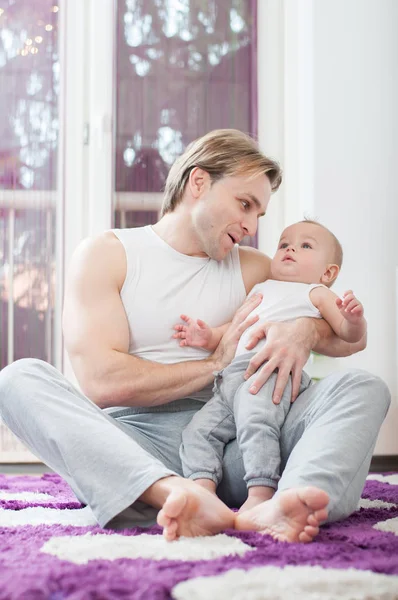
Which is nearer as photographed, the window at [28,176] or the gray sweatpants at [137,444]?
the gray sweatpants at [137,444]

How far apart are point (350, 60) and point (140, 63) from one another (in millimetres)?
837

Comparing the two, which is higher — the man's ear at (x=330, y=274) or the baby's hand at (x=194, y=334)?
the man's ear at (x=330, y=274)

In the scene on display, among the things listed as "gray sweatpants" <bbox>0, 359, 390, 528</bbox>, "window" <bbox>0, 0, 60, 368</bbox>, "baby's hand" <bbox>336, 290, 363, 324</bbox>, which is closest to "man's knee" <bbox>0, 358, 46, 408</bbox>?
"gray sweatpants" <bbox>0, 359, 390, 528</bbox>

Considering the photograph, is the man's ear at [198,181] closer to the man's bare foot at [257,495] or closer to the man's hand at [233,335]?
the man's hand at [233,335]

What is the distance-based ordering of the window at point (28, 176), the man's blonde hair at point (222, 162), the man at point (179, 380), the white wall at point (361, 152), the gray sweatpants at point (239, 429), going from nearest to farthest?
the man at point (179, 380)
the gray sweatpants at point (239, 429)
the man's blonde hair at point (222, 162)
the white wall at point (361, 152)
the window at point (28, 176)

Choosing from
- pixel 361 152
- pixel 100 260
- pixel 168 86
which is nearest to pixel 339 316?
pixel 100 260

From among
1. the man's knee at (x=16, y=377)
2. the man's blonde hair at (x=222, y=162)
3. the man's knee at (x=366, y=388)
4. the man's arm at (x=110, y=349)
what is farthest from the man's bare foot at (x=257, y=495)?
the man's blonde hair at (x=222, y=162)

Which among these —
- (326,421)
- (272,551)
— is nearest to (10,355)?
(326,421)

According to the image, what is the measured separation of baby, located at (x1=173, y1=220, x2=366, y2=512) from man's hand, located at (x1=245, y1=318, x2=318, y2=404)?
2 centimetres

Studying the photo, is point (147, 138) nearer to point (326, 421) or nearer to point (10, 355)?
point (10, 355)

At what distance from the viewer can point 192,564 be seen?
1.04 meters

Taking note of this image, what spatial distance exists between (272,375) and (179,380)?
0.71 feet

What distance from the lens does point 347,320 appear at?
5.60 feet

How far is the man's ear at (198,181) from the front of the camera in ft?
6.15
